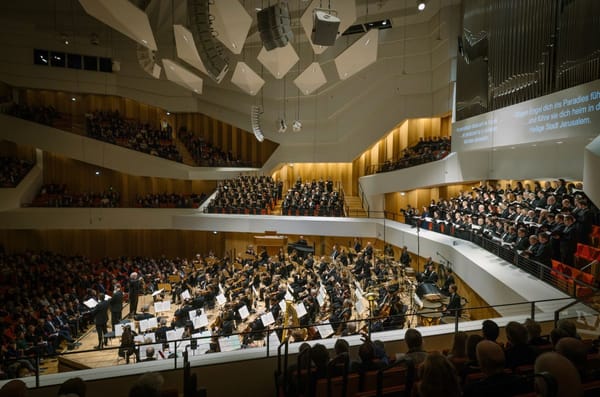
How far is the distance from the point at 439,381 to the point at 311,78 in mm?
12244

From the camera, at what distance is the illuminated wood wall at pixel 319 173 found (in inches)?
797

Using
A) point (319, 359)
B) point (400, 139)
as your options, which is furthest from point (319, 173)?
point (319, 359)

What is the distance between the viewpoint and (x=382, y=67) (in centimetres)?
1756

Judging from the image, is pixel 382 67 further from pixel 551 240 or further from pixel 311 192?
pixel 551 240

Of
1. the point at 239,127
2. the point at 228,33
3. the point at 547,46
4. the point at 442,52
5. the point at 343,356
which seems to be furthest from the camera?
the point at 239,127

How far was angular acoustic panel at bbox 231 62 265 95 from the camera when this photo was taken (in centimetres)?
1214

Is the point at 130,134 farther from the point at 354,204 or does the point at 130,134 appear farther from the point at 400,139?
the point at 400,139

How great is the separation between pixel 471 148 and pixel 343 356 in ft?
32.0

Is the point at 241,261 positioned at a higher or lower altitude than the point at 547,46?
lower

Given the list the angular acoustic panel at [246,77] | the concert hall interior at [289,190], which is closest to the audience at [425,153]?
the concert hall interior at [289,190]

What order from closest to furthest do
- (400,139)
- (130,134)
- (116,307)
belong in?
(116,307)
(400,139)
(130,134)

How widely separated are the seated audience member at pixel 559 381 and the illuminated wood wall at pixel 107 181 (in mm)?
19333

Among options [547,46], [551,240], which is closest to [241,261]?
[551,240]

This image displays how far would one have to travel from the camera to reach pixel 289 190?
16562 mm
